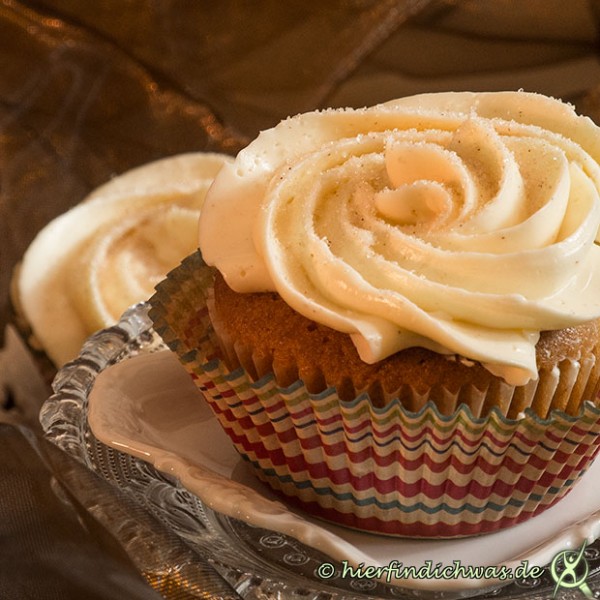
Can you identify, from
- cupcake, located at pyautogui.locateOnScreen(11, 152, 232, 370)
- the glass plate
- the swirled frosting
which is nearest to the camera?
the swirled frosting

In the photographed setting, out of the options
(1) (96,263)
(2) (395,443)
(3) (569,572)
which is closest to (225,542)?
(2) (395,443)

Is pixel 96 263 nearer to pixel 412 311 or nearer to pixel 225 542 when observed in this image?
pixel 225 542

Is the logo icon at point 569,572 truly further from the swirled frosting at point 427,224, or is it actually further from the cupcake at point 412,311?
the swirled frosting at point 427,224

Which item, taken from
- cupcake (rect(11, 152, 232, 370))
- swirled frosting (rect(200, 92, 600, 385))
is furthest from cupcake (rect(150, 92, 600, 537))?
cupcake (rect(11, 152, 232, 370))

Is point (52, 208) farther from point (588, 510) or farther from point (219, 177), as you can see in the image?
point (588, 510)

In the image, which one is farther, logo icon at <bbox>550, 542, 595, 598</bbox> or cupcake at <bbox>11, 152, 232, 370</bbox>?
cupcake at <bbox>11, 152, 232, 370</bbox>

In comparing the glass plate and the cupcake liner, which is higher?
the cupcake liner

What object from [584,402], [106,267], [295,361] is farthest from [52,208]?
[584,402]

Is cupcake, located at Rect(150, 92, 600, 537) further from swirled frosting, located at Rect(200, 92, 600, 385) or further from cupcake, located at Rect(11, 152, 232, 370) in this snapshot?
cupcake, located at Rect(11, 152, 232, 370)
